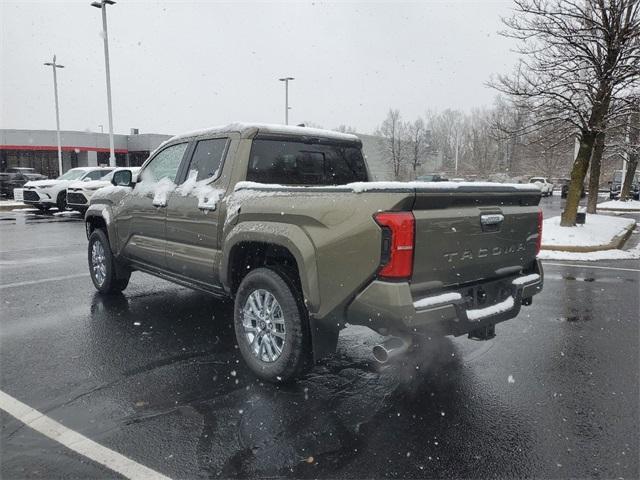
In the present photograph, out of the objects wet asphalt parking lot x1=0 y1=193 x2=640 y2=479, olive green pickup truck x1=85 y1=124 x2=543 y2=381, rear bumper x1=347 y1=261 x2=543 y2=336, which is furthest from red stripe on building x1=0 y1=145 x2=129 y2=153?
rear bumper x1=347 y1=261 x2=543 y2=336

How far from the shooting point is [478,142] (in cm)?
8856

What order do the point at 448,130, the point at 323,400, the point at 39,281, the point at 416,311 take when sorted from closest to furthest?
the point at 416,311
the point at 323,400
the point at 39,281
the point at 448,130

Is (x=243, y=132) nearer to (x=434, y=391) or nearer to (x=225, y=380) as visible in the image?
(x=225, y=380)

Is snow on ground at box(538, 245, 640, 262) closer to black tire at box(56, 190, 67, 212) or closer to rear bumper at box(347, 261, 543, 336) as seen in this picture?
rear bumper at box(347, 261, 543, 336)

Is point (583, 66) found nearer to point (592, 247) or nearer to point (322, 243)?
point (592, 247)

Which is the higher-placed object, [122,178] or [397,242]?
[122,178]

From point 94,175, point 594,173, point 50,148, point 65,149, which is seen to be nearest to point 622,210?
point 594,173

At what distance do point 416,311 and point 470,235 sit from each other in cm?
73

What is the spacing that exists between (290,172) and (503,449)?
2.92m

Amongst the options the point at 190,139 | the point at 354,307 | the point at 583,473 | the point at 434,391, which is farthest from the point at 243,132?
the point at 583,473

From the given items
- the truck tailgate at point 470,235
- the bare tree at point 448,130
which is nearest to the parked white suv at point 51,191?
the truck tailgate at point 470,235

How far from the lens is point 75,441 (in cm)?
299

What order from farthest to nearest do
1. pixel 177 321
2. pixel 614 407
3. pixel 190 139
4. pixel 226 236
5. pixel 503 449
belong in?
pixel 177 321
pixel 190 139
pixel 226 236
pixel 614 407
pixel 503 449

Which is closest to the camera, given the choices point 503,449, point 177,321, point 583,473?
point 583,473
